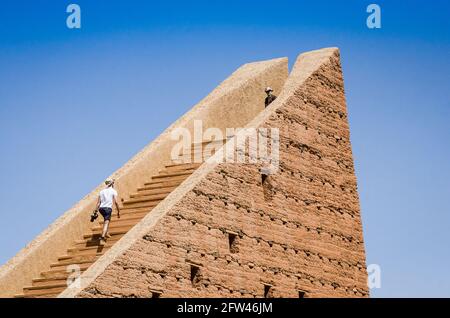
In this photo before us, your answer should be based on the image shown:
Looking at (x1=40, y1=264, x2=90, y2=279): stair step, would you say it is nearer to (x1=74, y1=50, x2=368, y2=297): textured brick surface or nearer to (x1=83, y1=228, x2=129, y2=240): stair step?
(x1=83, y1=228, x2=129, y2=240): stair step

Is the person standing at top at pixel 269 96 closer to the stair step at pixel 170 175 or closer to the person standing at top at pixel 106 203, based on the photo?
Answer: the stair step at pixel 170 175

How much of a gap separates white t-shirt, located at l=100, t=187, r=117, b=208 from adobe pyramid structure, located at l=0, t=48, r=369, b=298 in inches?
18.8

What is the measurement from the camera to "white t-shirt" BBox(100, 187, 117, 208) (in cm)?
2006

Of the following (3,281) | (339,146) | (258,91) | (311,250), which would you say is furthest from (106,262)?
(258,91)

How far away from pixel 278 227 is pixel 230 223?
55.3 inches

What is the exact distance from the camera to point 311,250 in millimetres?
21109

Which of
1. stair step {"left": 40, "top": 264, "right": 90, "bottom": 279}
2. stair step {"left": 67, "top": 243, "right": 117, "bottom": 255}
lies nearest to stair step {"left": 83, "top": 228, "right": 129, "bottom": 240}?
stair step {"left": 67, "top": 243, "right": 117, "bottom": 255}

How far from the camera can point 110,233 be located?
20.1m

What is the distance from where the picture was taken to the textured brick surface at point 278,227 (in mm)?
17812

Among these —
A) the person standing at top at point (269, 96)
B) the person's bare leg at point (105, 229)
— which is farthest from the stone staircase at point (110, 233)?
the person standing at top at point (269, 96)

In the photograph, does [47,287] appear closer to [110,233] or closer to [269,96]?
[110,233]

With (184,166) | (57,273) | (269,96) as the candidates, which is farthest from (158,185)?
(269,96)

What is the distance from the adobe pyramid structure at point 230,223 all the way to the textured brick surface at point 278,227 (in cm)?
2
